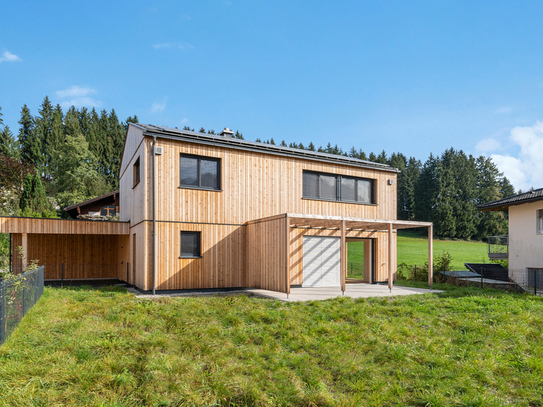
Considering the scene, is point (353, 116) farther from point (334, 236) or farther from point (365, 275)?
point (365, 275)

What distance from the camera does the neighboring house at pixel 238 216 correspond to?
11.6 m

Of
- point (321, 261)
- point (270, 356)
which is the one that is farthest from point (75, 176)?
point (270, 356)

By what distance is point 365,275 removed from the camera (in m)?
16.1

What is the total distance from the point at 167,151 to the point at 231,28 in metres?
4.84

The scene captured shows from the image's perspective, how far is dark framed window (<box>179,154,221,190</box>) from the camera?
40.4 ft

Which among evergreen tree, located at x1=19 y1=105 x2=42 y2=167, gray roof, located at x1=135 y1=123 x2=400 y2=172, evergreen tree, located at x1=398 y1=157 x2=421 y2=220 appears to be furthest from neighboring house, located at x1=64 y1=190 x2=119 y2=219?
evergreen tree, located at x1=398 y1=157 x2=421 y2=220

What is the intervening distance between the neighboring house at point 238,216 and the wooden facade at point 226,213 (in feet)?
0.11

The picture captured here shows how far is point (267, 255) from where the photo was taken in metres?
11.6

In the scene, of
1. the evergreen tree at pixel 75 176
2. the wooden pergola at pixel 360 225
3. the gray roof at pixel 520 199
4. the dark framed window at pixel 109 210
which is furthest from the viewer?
the evergreen tree at pixel 75 176

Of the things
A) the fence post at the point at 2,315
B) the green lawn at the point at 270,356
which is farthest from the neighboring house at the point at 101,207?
the fence post at the point at 2,315

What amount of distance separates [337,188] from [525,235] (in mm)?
9393

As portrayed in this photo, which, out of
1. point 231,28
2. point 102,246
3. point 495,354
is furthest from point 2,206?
point 495,354

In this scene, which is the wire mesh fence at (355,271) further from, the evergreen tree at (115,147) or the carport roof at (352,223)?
the evergreen tree at (115,147)

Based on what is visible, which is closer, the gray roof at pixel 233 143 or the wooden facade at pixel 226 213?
the wooden facade at pixel 226 213
